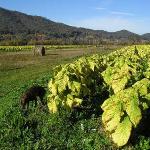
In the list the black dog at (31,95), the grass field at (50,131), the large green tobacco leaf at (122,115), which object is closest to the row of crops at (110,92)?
the large green tobacco leaf at (122,115)

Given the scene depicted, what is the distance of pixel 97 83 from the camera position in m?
12.4

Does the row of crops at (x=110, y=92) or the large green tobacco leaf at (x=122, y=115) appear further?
the row of crops at (x=110, y=92)

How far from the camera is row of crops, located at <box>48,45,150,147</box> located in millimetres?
7297

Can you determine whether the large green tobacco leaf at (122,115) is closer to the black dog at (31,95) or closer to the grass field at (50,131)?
the grass field at (50,131)

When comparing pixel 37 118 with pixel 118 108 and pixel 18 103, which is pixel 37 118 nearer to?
pixel 18 103

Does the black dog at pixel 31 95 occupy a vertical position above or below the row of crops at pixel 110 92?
below

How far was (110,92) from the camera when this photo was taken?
382 inches

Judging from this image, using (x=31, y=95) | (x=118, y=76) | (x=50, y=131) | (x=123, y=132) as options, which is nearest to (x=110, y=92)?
(x=118, y=76)

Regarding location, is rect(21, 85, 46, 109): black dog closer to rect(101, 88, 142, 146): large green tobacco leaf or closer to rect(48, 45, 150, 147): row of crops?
rect(48, 45, 150, 147): row of crops

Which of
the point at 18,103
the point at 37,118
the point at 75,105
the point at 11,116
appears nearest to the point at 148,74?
the point at 75,105

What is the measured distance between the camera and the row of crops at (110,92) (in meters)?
7.30

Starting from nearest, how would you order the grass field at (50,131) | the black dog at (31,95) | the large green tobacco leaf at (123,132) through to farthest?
the large green tobacco leaf at (123,132) < the grass field at (50,131) < the black dog at (31,95)

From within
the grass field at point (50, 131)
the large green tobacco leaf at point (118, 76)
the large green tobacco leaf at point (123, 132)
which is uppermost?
the large green tobacco leaf at point (118, 76)

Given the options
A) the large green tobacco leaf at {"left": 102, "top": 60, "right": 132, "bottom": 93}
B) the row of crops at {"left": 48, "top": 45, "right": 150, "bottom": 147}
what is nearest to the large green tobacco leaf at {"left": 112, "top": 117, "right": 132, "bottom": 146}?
the row of crops at {"left": 48, "top": 45, "right": 150, "bottom": 147}
